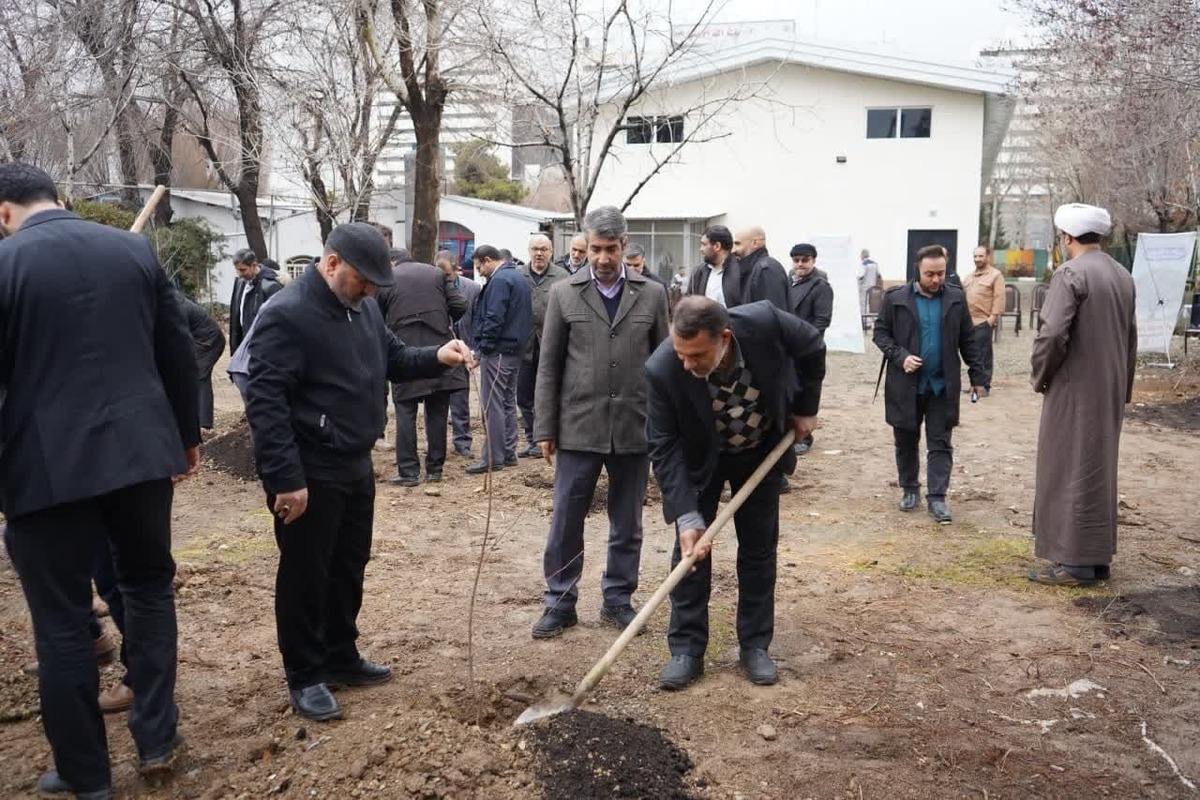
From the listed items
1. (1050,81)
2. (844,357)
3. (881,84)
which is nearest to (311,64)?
(844,357)

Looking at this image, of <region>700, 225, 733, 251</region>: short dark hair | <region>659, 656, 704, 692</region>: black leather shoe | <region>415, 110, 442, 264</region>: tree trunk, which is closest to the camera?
<region>659, 656, 704, 692</region>: black leather shoe

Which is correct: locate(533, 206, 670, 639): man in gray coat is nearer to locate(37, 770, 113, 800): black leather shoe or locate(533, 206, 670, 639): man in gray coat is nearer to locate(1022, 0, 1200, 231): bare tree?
locate(37, 770, 113, 800): black leather shoe

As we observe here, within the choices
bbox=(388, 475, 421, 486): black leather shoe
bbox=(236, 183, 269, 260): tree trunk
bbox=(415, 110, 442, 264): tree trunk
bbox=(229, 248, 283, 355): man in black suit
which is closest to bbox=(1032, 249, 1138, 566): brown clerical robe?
bbox=(388, 475, 421, 486): black leather shoe

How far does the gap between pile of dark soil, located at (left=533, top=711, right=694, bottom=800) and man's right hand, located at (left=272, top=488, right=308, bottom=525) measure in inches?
46.2

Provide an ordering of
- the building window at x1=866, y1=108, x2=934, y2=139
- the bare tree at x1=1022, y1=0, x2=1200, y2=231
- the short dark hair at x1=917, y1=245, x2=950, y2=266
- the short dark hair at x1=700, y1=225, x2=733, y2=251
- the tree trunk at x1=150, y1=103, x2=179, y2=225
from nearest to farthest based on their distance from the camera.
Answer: the short dark hair at x1=917, y1=245, x2=950, y2=266
the short dark hair at x1=700, y1=225, x2=733, y2=251
the bare tree at x1=1022, y1=0, x2=1200, y2=231
the tree trunk at x1=150, y1=103, x2=179, y2=225
the building window at x1=866, y1=108, x2=934, y2=139

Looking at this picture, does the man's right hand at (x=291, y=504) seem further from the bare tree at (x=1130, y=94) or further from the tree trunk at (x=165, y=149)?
the tree trunk at (x=165, y=149)

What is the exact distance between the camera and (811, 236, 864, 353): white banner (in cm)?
1825

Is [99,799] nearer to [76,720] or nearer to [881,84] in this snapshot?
[76,720]

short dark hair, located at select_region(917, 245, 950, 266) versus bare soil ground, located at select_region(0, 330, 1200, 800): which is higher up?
short dark hair, located at select_region(917, 245, 950, 266)

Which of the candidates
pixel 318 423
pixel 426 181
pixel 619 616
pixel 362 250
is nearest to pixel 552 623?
pixel 619 616

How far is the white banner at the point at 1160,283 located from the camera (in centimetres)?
1515

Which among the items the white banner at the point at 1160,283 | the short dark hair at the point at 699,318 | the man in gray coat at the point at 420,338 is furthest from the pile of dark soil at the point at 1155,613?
the white banner at the point at 1160,283

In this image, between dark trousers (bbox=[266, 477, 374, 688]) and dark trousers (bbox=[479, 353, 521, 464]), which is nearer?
dark trousers (bbox=[266, 477, 374, 688])

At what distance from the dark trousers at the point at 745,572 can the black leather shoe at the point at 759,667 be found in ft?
0.11
